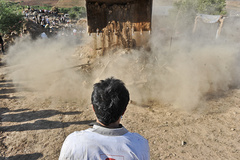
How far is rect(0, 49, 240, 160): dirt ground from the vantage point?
328 centimetres

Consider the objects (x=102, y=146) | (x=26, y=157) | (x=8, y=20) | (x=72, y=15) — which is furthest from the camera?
(x=72, y=15)

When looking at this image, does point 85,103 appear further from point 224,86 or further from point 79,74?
point 224,86

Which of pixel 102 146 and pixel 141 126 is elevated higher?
pixel 102 146

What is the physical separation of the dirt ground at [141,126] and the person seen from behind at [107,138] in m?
2.36

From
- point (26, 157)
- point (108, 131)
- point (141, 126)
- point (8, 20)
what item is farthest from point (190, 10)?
point (108, 131)

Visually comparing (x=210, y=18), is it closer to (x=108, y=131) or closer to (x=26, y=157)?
(x=26, y=157)

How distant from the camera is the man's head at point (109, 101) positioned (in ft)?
3.70

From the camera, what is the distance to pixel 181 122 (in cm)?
407

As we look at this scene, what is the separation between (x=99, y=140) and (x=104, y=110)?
0.19m

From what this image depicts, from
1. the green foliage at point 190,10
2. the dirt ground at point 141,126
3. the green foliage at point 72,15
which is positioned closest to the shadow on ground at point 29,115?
the dirt ground at point 141,126

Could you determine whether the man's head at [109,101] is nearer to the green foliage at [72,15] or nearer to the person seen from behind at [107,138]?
the person seen from behind at [107,138]

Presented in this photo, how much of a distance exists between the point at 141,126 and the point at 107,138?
3.03 metres

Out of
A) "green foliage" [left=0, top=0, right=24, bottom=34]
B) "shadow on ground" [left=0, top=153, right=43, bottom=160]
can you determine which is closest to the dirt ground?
"shadow on ground" [left=0, top=153, right=43, bottom=160]

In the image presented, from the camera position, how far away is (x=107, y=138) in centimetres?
106
